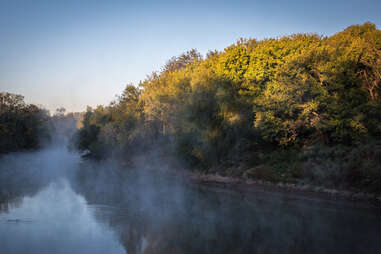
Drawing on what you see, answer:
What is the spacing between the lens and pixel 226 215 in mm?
18844

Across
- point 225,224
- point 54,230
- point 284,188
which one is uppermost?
point 54,230

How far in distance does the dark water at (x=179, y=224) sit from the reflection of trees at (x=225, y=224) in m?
→ 0.04

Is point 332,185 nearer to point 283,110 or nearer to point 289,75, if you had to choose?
point 283,110

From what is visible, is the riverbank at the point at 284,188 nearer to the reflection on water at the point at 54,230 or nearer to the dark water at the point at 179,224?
the dark water at the point at 179,224

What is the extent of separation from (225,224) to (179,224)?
2336mm

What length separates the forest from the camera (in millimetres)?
27750

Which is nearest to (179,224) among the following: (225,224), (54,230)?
(225,224)

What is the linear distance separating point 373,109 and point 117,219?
23274mm

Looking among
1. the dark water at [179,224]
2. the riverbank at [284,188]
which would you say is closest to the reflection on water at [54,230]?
the dark water at [179,224]

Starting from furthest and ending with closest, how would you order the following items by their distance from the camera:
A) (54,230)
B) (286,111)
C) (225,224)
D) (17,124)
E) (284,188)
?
(17,124)
(286,111)
(284,188)
(225,224)
(54,230)

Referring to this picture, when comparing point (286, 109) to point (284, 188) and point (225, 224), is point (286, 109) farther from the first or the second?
point (225, 224)

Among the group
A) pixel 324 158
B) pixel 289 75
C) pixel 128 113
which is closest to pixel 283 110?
pixel 289 75

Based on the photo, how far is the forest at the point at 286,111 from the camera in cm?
2775

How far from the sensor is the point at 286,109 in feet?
100
